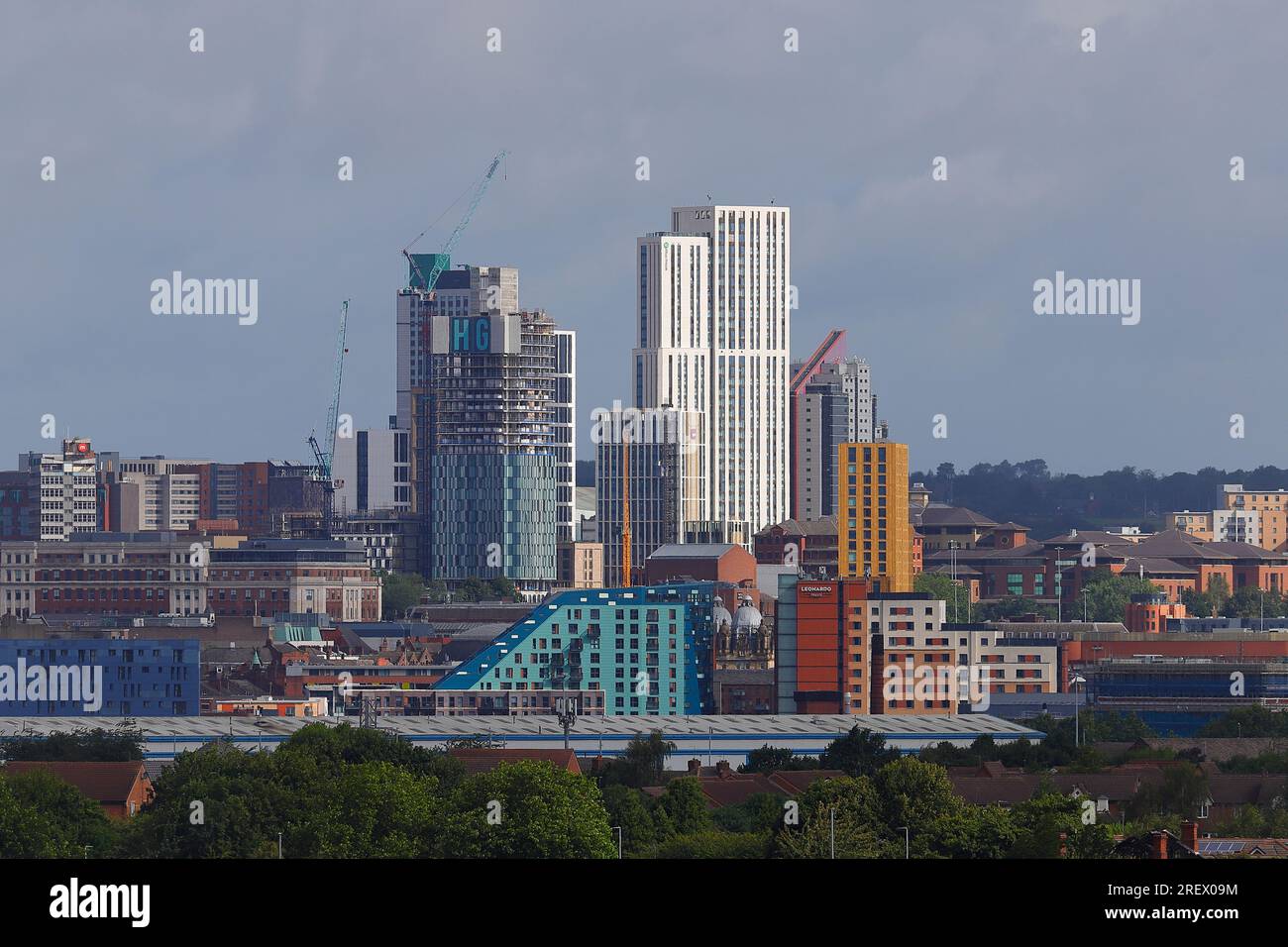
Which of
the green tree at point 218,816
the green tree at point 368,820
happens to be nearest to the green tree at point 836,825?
the green tree at point 368,820

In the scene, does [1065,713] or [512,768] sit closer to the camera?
[512,768]

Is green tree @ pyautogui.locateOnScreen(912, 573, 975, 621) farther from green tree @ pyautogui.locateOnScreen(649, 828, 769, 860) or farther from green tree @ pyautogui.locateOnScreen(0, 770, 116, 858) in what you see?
green tree @ pyautogui.locateOnScreen(649, 828, 769, 860)

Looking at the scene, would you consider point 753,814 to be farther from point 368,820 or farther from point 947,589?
point 947,589

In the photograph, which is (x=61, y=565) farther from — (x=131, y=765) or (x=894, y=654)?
(x=131, y=765)

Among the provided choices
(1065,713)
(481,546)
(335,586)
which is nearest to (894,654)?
(1065,713)

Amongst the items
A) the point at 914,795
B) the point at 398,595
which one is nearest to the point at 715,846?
the point at 914,795

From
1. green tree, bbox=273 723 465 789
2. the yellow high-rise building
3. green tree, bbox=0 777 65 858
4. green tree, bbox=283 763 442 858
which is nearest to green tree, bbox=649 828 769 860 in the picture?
green tree, bbox=283 763 442 858
